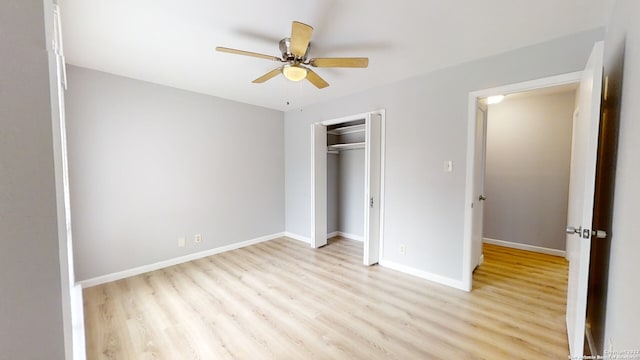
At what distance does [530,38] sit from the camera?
217 centimetres

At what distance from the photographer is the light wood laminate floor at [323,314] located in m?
1.87

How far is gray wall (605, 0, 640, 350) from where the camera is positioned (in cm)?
115

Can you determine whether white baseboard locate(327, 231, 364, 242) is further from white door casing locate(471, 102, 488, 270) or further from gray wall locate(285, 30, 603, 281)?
white door casing locate(471, 102, 488, 270)

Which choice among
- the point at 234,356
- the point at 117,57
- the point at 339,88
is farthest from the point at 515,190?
the point at 117,57

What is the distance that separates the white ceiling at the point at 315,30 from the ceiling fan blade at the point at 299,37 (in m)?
0.19

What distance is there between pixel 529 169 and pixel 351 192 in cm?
275

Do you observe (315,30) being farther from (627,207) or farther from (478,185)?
(478,185)

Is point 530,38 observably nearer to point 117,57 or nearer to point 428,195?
point 428,195

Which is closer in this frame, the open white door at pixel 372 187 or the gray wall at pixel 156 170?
the gray wall at pixel 156 170

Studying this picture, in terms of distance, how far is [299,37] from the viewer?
180 cm

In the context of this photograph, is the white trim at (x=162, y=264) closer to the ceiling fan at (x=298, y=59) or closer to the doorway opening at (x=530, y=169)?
the ceiling fan at (x=298, y=59)

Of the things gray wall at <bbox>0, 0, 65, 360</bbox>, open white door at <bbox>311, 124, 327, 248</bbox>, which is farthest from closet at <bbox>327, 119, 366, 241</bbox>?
gray wall at <bbox>0, 0, 65, 360</bbox>

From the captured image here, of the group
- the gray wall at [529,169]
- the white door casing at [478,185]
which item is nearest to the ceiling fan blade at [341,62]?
the white door casing at [478,185]

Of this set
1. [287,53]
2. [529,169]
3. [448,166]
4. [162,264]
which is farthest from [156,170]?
[529,169]
